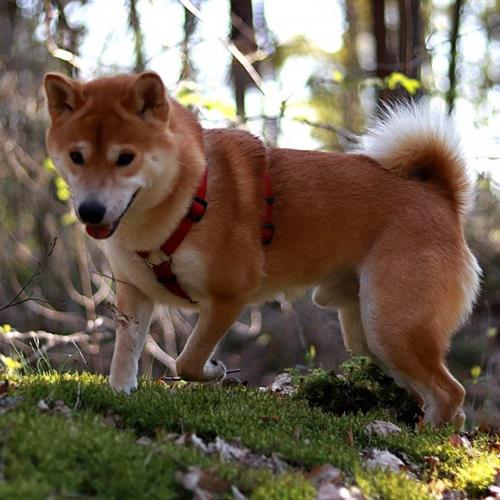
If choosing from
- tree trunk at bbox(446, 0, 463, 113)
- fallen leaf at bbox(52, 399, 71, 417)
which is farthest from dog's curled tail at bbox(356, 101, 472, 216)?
tree trunk at bbox(446, 0, 463, 113)

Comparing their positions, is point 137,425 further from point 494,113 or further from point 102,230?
point 494,113

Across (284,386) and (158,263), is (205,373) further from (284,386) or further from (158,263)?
(284,386)

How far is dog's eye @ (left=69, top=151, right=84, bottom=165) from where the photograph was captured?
371 centimetres

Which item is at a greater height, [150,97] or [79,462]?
[150,97]

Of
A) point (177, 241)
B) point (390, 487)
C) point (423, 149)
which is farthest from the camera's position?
point (423, 149)

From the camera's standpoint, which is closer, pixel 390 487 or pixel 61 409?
pixel 390 487

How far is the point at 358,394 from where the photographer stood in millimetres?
4703

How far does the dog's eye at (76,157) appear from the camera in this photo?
3.71 metres

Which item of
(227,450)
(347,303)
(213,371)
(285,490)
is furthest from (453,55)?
(285,490)

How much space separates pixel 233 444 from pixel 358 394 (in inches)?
61.7

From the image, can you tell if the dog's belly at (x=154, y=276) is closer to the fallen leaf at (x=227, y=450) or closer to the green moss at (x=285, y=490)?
the fallen leaf at (x=227, y=450)

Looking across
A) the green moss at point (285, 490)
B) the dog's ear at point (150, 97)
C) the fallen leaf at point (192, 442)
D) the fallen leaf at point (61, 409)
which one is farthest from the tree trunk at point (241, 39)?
the green moss at point (285, 490)

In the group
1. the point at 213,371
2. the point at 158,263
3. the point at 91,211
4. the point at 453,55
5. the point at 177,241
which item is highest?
the point at 453,55

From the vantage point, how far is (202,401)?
12.9 ft
